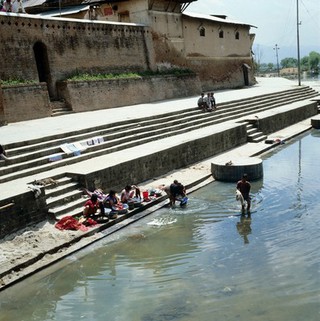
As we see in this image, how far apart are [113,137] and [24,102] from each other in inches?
186

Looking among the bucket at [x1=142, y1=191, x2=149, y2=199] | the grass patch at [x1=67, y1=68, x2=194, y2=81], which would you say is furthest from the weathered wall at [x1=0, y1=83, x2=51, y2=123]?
the bucket at [x1=142, y1=191, x2=149, y2=199]

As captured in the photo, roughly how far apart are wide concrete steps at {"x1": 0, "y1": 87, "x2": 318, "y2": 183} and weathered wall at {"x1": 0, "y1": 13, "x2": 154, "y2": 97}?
5231 mm

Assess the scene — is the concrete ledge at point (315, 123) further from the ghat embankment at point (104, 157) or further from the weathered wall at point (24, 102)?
the weathered wall at point (24, 102)

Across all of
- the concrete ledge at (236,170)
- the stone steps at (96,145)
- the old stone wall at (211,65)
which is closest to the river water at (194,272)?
the stone steps at (96,145)

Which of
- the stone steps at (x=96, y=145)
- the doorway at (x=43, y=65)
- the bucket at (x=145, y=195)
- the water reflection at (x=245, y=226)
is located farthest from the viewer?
the doorway at (x=43, y=65)

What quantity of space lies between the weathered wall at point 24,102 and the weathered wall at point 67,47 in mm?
842

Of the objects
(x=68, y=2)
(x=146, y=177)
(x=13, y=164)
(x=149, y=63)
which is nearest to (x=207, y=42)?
(x=149, y=63)

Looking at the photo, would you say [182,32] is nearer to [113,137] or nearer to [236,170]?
[113,137]

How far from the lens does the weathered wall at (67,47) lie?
54.5ft

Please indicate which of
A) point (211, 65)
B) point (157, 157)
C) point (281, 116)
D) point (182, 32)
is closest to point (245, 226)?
point (157, 157)

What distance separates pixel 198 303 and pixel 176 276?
0.89 m

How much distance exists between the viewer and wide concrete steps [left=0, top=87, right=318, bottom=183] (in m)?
10.6

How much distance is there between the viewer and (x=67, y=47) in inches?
741

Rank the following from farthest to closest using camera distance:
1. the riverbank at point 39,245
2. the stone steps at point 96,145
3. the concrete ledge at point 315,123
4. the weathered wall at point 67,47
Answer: the concrete ledge at point 315,123
the weathered wall at point 67,47
the stone steps at point 96,145
the riverbank at point 39,245
